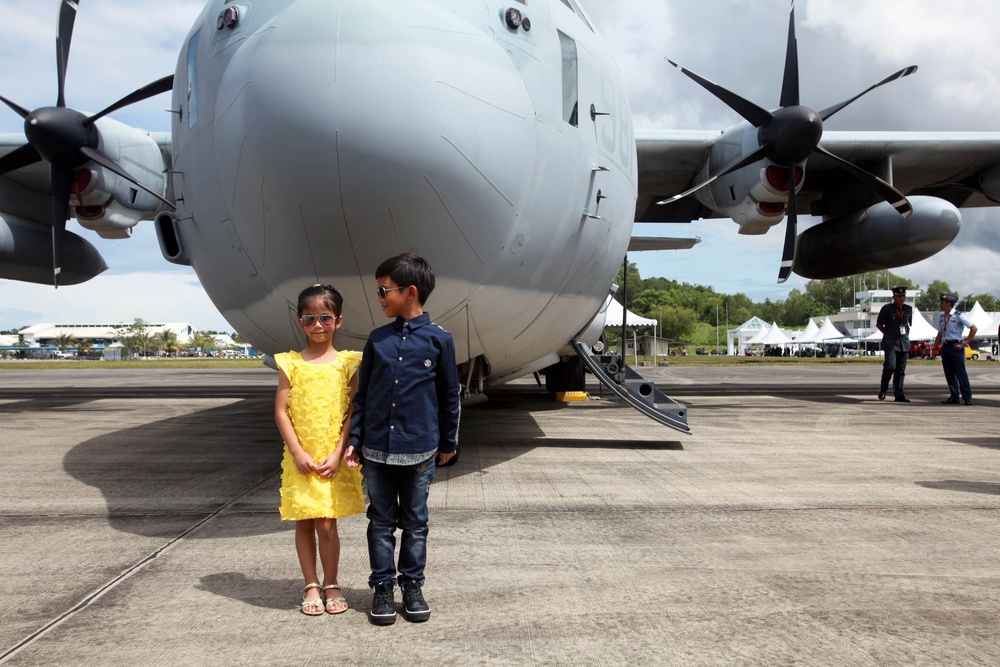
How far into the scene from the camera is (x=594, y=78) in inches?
214

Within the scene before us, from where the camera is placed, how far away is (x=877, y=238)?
443 inches

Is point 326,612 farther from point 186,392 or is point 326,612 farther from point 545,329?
point 186,392

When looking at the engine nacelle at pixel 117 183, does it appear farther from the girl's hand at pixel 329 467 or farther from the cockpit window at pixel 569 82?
the girl's hand at pixel 329 467

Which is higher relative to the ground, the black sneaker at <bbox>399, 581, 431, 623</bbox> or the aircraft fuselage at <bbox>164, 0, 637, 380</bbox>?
the aircraft fuselage at <bbox>164, 0, 637, 380</bbox>

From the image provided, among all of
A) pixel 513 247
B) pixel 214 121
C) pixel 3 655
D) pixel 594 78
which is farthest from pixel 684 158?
pixel 3 655

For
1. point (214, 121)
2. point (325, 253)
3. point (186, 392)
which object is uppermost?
point (214, 121)

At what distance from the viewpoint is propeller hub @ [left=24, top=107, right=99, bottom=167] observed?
953cm

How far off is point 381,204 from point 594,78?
7.78 feet

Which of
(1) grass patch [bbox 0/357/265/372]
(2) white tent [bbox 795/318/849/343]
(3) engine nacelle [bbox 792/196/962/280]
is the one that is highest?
(3) engine nacelle [bbox 792/196/962/280]

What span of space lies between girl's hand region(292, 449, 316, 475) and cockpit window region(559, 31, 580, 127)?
9.38 feet

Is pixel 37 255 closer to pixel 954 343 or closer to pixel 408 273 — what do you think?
pixel 408 273

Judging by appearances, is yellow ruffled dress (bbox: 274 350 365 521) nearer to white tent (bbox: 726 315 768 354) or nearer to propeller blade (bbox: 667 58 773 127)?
propeller blade (bbox: 667 58 773 127)

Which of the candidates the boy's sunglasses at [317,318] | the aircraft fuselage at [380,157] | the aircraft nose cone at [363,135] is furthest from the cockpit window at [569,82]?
the boy's sunglasses at [317,318]

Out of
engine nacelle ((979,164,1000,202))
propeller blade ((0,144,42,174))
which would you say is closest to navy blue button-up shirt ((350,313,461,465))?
propeller blade ((0,144,42,174))
